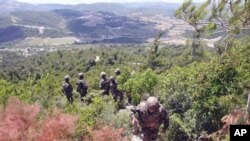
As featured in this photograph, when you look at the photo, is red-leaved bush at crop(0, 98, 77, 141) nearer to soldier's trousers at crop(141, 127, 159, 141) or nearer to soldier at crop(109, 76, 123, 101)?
soldier's trousers at crop(141, 127, 159, 141)

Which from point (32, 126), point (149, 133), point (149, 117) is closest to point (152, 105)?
point (149, 117)

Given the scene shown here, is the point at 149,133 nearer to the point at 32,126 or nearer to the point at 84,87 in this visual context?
the point at 32,126

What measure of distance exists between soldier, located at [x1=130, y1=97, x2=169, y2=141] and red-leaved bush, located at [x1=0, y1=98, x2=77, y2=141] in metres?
3.11

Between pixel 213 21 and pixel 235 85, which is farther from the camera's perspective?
pixel 235 85

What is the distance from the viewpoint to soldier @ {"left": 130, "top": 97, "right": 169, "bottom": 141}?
1606cm

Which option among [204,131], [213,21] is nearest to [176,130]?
[204,131]

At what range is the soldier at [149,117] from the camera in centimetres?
1606

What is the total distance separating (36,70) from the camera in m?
83.8

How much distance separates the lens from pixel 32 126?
18.8 metres

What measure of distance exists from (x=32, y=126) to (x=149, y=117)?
5696mm

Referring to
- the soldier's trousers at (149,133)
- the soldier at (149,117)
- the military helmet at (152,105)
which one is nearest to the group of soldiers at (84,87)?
the soldier at (149,117)

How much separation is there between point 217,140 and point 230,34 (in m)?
4.00

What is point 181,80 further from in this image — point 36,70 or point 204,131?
point 36,70

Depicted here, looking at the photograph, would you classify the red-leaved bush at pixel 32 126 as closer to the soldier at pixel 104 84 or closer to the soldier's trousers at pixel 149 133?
the soldier's trousers at pixel 149 133
